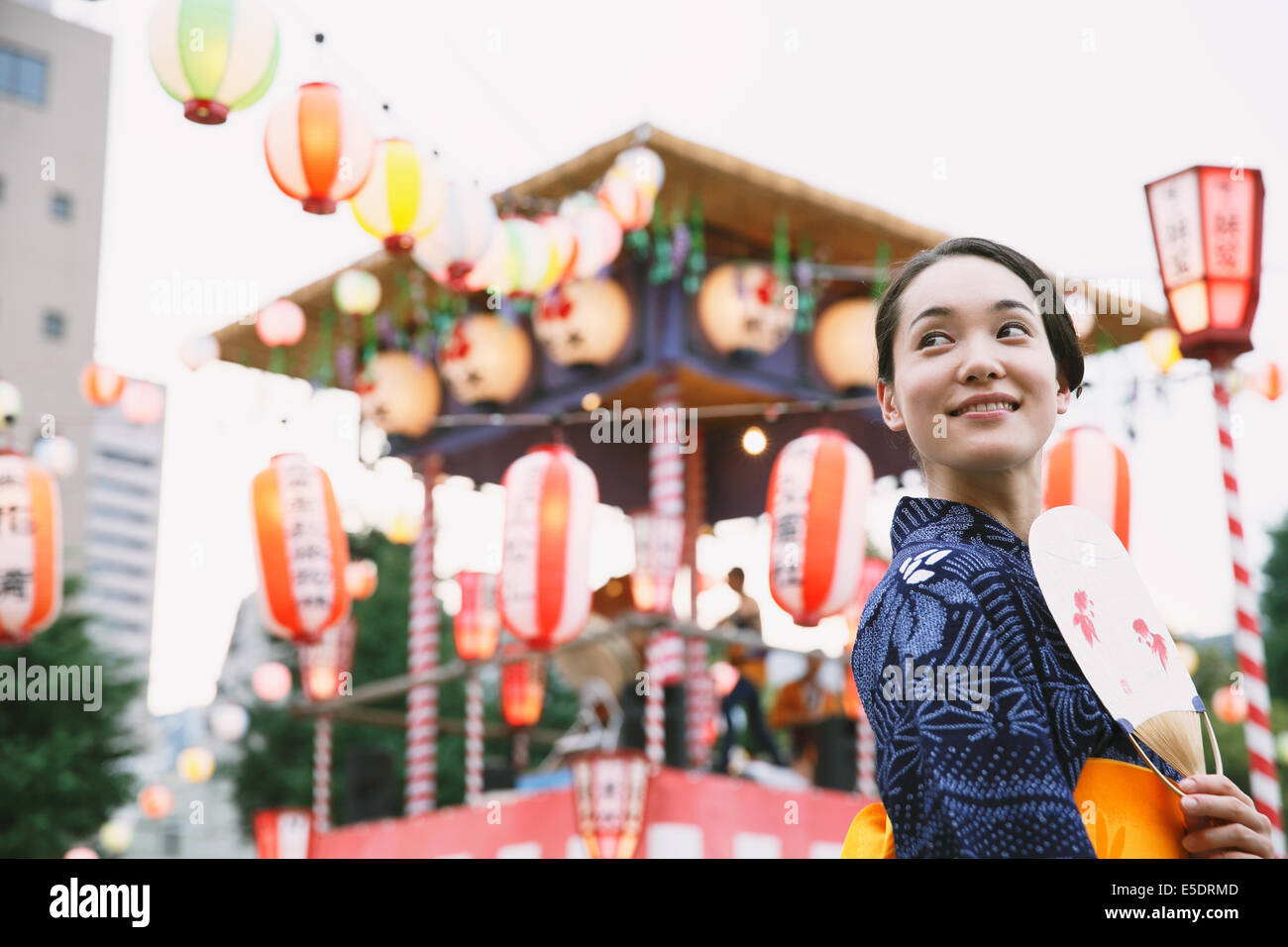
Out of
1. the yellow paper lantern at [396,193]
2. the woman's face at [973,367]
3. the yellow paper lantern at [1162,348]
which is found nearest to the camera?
the woman's face at [973,367]

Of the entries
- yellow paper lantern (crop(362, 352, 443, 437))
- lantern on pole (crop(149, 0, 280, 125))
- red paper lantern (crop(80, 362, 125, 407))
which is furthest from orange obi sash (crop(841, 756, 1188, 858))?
yellow paper lantern (crop(362, 352, 443, 437))

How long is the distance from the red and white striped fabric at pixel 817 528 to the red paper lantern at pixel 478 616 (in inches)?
219

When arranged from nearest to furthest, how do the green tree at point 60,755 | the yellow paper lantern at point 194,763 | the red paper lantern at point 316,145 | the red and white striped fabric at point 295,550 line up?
1. the red paper lantern at point 316,145
2. the red and white striped fabric at point 295,550
3. the green tree at point 60,755
4. the yellow paper lantern at point 194,763

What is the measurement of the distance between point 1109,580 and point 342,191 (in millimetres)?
6588

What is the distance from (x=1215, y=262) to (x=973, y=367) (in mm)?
5588

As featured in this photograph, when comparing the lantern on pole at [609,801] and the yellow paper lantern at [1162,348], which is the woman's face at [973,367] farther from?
the yellow paper lantern at [1162,348]

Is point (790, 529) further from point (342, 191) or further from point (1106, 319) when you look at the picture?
point (1106, 319)

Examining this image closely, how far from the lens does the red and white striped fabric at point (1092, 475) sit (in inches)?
323

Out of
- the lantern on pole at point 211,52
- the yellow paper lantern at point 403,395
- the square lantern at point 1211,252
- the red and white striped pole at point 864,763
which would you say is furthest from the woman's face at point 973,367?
the yellow paper lantern at point 403,395

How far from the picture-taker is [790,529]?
8.91m

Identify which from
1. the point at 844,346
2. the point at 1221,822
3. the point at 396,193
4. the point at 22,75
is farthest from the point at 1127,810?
the point at 22,75

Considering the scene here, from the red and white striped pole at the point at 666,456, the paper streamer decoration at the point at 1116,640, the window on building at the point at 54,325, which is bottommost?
the paper streamer decoration at the point at 1116,640

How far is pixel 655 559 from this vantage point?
Answer: 1105cm

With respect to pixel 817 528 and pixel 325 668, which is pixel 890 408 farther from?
pixel 325 668
